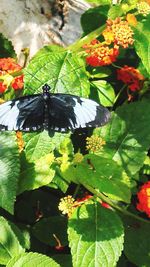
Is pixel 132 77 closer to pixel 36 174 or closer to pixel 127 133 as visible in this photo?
pixel 127 133

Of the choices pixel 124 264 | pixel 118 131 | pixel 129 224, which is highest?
pixel 118 131

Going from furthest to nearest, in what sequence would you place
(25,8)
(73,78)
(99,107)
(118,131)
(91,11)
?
(25,8), (91,11), (118,131), (73,78), (99,107)

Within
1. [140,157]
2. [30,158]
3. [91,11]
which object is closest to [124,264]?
[140,157]

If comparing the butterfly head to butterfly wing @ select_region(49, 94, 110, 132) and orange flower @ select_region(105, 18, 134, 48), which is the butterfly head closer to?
butterfly wing @ select_region(49, 94, 110, 132)

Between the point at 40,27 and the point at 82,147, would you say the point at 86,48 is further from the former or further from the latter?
the point at 40,27

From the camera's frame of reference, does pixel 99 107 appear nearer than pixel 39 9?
Yes
